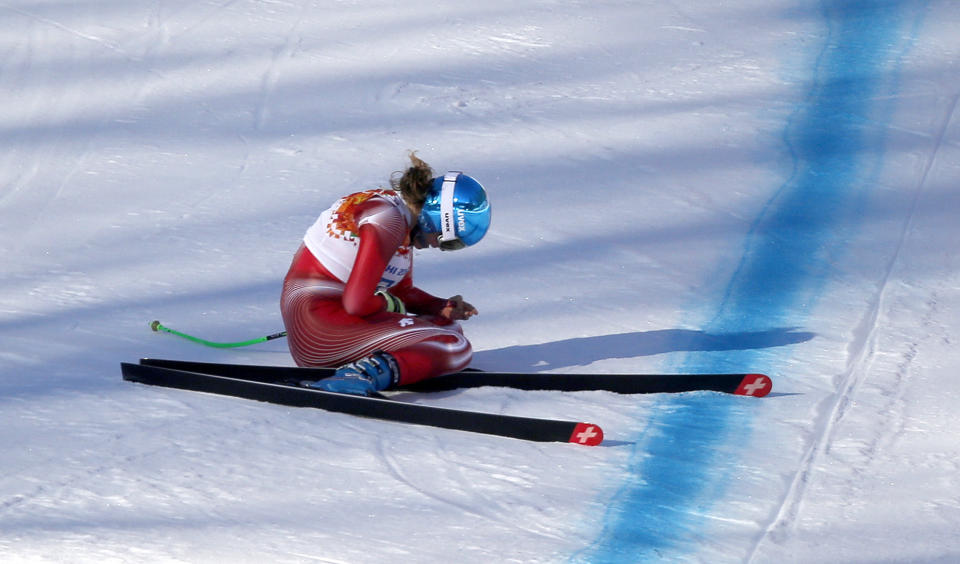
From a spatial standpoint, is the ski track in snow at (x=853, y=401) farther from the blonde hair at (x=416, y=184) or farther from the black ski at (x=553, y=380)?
the blonde hair at (x=416, y=184)

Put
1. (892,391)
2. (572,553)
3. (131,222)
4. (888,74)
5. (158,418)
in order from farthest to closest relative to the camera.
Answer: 1. (888,74)
2. (131,222)
3. (892,391)
4. (158,418)
5. (572,553)

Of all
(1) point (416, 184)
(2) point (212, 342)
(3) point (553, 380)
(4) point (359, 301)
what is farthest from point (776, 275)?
(2) point (212, 342)

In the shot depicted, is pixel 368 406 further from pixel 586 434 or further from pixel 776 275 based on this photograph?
pixel 776 275

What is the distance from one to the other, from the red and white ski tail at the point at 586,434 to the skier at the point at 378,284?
2.00 ft

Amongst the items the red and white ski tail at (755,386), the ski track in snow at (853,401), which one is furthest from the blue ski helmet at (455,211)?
the ski track in snow at (853,401)

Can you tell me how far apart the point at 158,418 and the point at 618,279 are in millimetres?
2332

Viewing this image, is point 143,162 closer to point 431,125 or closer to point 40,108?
point 40,108

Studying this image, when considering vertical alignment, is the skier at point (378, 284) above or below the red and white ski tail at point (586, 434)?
above

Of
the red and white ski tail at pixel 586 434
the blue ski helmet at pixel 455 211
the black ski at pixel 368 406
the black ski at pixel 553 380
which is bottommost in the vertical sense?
the red and white ski tail at pixel 586 434

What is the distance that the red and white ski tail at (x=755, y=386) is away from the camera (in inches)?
161

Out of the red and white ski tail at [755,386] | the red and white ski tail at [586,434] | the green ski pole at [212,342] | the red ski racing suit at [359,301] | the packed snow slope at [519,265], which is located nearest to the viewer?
the packed snow slope at [519,265]

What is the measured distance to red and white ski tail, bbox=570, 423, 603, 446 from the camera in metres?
3.63

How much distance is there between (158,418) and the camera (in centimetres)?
381

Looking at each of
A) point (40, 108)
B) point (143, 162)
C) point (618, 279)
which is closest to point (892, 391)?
point (618, 279)
